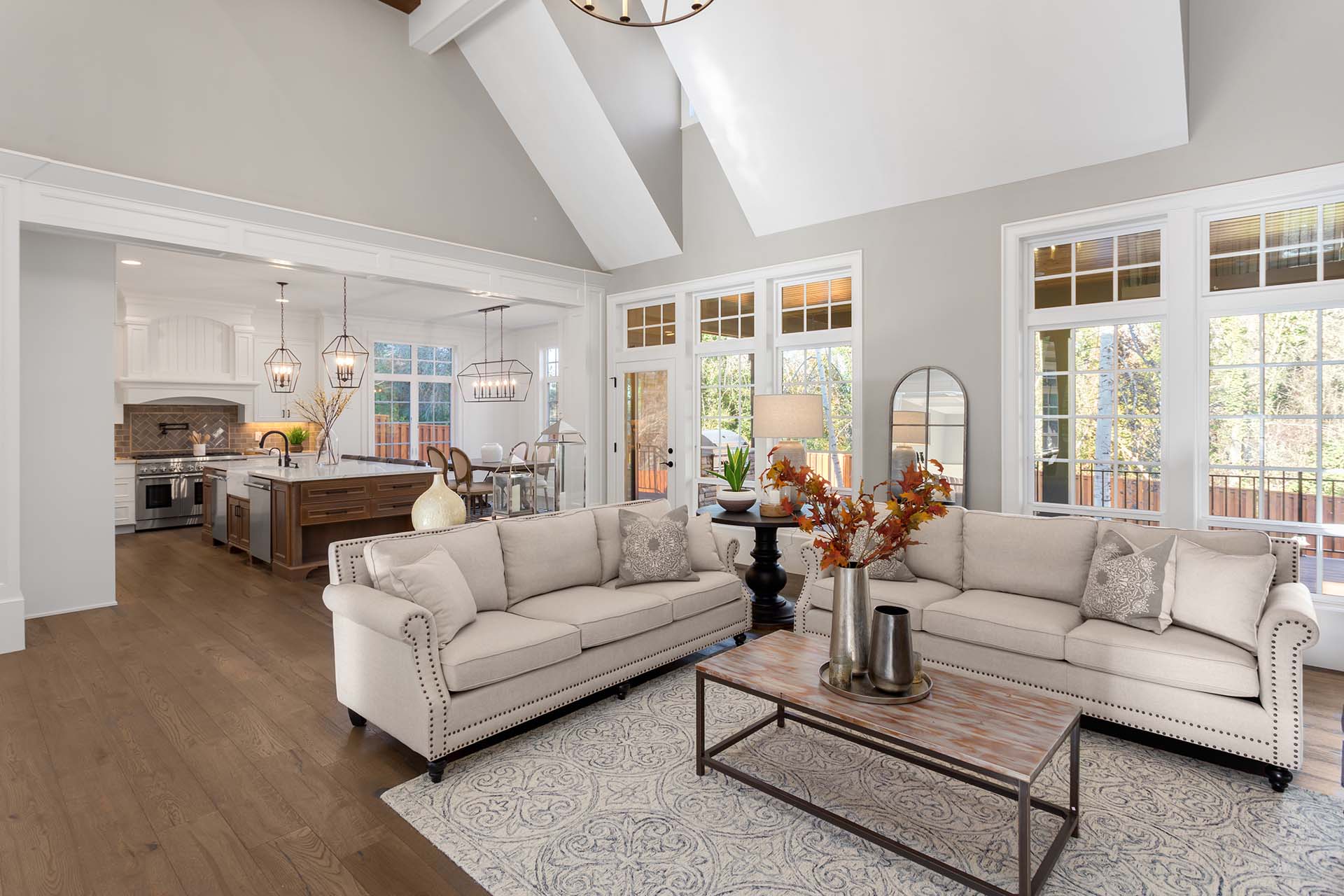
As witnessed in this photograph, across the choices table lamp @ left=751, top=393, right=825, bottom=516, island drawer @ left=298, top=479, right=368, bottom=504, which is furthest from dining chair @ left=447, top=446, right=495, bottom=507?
table lamp @ left=751, top=393, right=825, bottom=516

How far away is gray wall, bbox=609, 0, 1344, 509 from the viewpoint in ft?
11.5

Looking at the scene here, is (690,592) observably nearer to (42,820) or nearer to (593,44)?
(42,820)

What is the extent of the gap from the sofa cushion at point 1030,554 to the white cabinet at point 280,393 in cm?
858

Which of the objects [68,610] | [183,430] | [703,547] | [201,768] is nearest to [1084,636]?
[703,547]

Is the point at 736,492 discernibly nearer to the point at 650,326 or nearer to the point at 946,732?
the point at 650,326

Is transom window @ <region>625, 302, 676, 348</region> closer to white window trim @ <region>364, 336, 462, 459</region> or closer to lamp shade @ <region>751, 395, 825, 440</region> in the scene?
lamp shade @ <region>751, 395, 825, 440</region>

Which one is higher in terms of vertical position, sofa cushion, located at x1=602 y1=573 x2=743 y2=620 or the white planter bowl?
the white planter bowl

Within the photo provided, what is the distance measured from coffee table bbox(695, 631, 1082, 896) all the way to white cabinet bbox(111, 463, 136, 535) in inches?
326

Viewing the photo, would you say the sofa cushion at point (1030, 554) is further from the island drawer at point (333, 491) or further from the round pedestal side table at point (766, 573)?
the island drawer at point (333, 491)

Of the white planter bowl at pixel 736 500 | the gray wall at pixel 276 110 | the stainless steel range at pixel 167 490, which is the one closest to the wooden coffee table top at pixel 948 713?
the white planter bowl at pixel 736 500

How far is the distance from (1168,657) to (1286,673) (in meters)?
0.33

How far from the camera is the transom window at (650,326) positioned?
21.4 feet

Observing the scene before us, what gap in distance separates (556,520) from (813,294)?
9.99 feet

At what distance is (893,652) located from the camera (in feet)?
7.44
